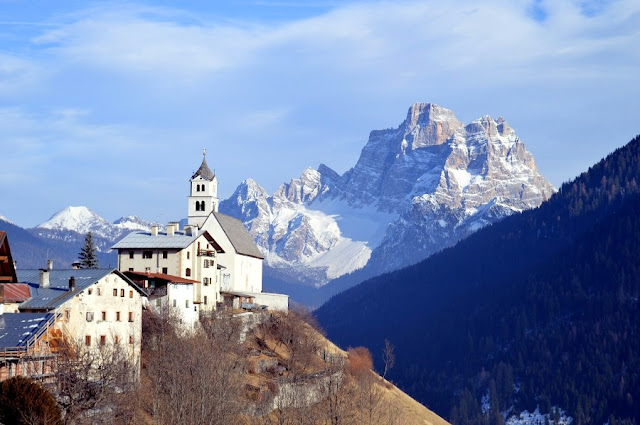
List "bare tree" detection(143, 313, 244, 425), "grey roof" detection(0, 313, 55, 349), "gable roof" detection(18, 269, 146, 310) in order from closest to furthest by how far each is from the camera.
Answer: "grey roof" detection(0, 313, 55, 349), "bare tree" detection(143, 313, 244, 425), "gable roof" detection(18, 269, 146, 310)

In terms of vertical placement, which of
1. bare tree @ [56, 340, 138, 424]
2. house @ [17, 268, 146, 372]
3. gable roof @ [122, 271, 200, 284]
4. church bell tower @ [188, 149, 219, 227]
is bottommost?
bare tree @ [56, 340, 138, 424]

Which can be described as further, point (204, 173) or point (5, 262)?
point (204, 173)

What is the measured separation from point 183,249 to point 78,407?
203 feet

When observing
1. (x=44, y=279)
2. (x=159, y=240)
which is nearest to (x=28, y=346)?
(x=44, y=279)

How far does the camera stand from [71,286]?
11175cm

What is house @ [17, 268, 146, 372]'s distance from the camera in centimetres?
10800

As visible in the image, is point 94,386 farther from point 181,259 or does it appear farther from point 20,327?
point 181,259

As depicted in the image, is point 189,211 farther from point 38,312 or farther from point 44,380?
point 44,380

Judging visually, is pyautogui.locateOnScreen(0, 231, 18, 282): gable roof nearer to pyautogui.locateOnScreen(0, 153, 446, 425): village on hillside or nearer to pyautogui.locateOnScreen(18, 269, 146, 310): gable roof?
pyautogui.locateOnScreen(0, 153, 446, 425): village on hillside

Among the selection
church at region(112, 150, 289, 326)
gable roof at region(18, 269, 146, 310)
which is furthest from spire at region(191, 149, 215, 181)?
gable roof at region(18, 269, 146, 310)

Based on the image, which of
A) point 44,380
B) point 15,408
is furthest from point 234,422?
point 15,408

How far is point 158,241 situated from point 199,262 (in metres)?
6.22

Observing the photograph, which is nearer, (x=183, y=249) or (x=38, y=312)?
(x=38, y=312)

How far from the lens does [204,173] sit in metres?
187
